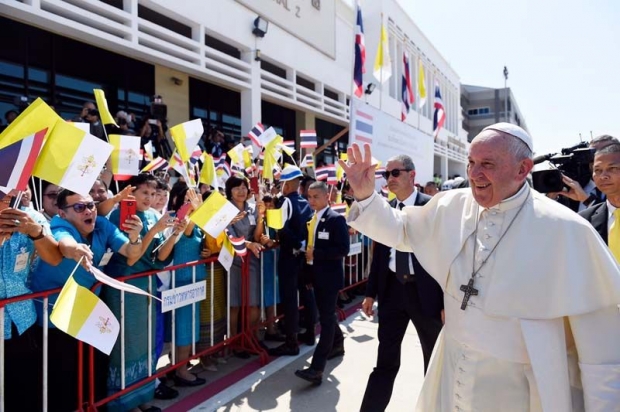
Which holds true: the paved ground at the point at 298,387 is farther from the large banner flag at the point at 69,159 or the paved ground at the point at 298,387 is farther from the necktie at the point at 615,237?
the large banner flag at the point at 69,159

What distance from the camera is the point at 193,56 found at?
10.6 m

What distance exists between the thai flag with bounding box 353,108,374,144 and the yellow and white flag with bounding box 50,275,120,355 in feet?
17.7

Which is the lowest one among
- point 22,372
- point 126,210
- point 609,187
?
point 22,372

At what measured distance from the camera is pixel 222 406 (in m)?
3.85

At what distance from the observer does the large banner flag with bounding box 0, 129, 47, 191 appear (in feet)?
7.20

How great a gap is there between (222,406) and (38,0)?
730cm

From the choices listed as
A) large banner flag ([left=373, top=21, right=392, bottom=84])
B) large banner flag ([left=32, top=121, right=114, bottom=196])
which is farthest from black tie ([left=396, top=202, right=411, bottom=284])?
large banner flag ([left=373, top=21, right=392, bottom=84])

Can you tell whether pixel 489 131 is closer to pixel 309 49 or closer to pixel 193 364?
pixel 193 364

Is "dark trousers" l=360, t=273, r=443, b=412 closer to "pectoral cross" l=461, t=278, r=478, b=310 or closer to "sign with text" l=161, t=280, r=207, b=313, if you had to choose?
"pectoral cross" l=461, t=278, r=478, b=310

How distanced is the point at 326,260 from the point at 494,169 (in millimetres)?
2761

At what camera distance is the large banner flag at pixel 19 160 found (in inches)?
86.4

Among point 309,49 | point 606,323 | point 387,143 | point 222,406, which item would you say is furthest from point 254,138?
point 309,49

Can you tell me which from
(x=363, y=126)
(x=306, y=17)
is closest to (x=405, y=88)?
(x=306, y=17)

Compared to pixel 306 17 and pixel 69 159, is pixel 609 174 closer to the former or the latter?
pixel 69 159
